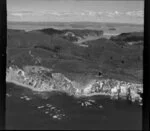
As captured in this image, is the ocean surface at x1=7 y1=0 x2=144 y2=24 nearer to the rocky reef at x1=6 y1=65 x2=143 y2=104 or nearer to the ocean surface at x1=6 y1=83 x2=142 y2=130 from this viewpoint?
the rocky reef at x1=6 y1=65 x2=143 y2=104

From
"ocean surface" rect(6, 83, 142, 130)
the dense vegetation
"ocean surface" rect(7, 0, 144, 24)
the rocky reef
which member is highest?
"ocean surface" rect(7, 0, 144, 24)

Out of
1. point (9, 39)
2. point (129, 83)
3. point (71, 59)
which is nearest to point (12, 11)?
point (9, 39)

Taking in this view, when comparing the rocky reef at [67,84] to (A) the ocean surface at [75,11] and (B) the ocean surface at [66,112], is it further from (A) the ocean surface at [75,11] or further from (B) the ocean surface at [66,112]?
(A) the ocean surface at [75,11]

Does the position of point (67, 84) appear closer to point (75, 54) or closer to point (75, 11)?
point (75, 54)

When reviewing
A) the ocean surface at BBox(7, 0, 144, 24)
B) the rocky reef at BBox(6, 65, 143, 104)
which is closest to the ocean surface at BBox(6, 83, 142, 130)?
the rocky reef at BBox(6, 65, 143, 104)

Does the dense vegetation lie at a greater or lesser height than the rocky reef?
greater

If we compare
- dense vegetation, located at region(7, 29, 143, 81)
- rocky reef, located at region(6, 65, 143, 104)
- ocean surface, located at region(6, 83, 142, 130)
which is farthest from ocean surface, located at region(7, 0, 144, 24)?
ocean surface, located at region(6, 83, 142, 130)

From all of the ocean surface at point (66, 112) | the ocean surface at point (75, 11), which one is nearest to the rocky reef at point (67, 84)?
the ocean surface at point (66, 112)
